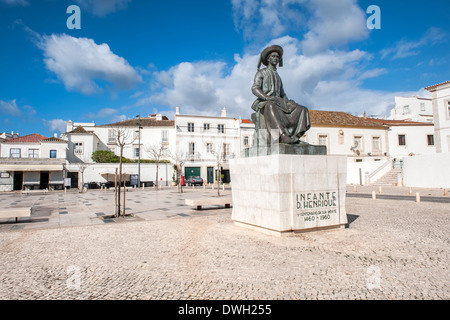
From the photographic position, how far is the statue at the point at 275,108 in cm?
632

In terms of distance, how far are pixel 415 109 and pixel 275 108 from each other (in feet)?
161

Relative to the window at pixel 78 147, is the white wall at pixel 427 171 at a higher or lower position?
lower

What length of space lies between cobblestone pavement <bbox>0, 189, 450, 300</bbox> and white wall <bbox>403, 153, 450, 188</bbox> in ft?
61.6

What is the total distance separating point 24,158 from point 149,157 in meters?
13.9

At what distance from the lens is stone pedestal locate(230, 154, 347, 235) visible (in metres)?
5.70

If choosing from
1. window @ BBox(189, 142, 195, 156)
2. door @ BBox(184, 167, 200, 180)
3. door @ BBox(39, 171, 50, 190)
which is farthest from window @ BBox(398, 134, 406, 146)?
door @ BBox(39, 171, 50, 190)

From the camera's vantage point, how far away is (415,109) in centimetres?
4516

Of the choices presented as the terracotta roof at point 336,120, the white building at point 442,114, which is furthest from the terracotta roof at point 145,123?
the white building at point 442,114

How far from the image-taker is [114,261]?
4.48 m

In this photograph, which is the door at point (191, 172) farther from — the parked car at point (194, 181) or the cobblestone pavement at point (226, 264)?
the cobblestone pavement at point (226, 264)

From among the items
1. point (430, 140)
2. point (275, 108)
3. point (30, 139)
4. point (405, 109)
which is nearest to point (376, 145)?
point (430, 140)

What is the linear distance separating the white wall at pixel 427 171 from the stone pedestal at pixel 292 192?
818 inches
